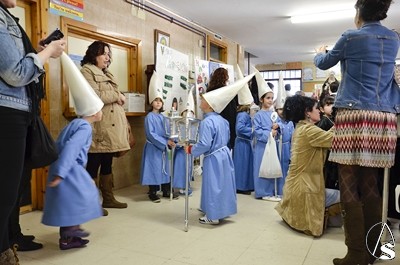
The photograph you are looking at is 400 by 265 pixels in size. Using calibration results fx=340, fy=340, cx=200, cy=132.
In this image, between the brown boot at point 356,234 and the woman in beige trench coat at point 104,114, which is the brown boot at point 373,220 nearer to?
the brown boot at point 356,234

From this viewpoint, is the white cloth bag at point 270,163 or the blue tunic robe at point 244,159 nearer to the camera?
the white cloth bag at point 270,163

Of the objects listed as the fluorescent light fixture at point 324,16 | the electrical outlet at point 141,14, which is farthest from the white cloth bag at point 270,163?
the fluorescent light fixture at point 324,16

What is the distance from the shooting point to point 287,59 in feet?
35.1

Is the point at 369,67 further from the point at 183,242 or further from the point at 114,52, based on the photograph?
the point at 114,52

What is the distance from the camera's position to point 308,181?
8.54 feet

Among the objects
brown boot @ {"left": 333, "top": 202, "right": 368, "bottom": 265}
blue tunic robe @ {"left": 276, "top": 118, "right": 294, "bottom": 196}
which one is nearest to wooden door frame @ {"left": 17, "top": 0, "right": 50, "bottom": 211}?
blue tunic robe @ {"left": 276, "top": 118, "right": 294, "bottom": 196}

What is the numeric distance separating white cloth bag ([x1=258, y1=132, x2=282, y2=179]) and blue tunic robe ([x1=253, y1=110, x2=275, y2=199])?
128mm

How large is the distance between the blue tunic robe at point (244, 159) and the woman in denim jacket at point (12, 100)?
2.82 metres

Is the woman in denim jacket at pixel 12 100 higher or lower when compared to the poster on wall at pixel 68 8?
lower

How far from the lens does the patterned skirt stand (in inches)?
70.9

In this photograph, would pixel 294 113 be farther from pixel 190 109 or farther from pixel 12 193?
pixel 12 193

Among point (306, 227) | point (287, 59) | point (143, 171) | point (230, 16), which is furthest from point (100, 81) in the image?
point (287, 59)

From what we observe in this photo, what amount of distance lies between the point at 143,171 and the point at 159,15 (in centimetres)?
239

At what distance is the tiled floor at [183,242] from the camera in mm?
2129
